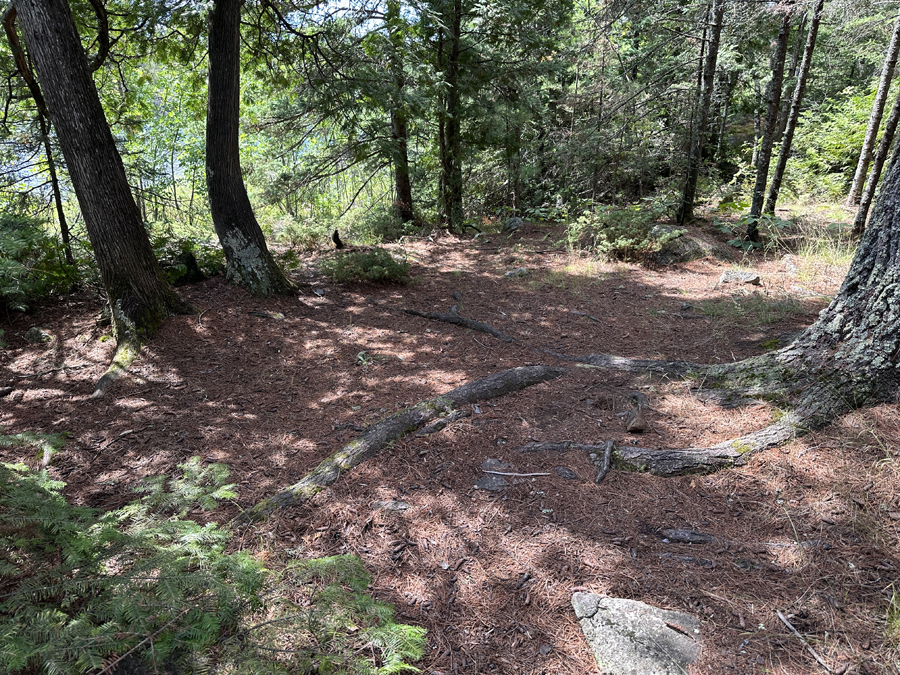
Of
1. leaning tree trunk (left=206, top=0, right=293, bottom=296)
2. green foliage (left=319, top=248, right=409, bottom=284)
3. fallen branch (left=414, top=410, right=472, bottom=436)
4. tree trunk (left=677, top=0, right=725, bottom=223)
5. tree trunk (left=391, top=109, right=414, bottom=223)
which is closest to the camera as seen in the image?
fallen branch (left=414, top=410, right=472, bottom=436)

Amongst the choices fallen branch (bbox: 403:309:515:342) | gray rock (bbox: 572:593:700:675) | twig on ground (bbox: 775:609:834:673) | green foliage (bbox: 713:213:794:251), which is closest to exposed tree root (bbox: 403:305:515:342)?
fallen branch (bbox: 403:309:515:342)

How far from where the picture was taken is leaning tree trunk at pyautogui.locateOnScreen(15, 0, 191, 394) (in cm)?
440

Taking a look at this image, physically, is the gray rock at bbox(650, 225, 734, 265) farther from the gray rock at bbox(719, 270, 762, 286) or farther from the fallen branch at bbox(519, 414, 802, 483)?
the fallen branch at bbox(519, 414, 802, 483)

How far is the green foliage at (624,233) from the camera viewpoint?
8734 millimetres

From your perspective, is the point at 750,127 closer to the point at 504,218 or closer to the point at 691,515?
the point at 504,218

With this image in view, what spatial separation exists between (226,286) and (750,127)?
67.0 ft

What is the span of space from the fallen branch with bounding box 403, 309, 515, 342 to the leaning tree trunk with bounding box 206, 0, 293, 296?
2080 mm

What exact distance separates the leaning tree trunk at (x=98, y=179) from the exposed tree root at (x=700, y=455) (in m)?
4.75

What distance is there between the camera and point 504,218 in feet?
43.4

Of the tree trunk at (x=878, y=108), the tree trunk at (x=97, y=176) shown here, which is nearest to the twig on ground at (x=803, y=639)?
the tree trunk at (x=97, y=176)

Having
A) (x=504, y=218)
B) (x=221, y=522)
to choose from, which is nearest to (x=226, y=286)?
(x=221, y=522)

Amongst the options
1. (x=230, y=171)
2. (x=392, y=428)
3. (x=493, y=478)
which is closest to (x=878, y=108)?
(x=493, y=478)

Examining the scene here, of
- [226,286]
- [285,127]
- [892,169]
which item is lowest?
[226,286]

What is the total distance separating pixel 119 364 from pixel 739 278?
8.58m
